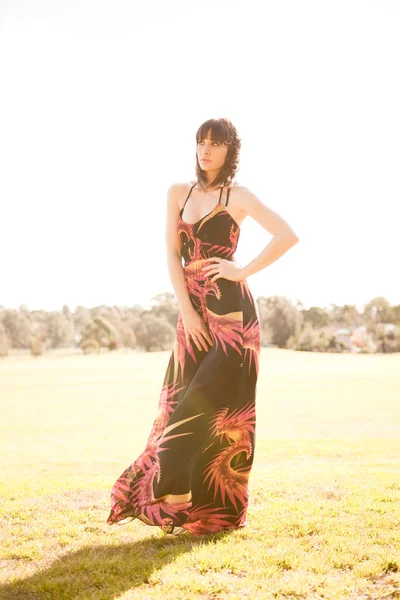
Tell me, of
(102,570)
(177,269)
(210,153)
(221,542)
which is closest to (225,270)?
(177,269)

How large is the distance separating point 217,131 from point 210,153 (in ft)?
0.59

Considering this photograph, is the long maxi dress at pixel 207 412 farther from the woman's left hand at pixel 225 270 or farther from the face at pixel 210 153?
the face at pixel 210 153

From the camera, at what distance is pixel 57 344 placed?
5712cm

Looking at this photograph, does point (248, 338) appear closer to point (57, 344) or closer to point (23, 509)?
point (23, 509)

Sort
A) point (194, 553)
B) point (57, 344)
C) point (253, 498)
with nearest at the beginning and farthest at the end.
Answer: point (194, 553) → point (253, 498) → point (57, 344)

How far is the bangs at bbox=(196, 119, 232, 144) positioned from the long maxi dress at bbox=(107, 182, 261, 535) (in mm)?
504

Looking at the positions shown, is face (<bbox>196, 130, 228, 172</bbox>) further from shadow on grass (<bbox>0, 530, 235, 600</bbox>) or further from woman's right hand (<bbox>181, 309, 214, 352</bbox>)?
shadow on grass (<bbox>0, 530, 235, 600</bbox>)

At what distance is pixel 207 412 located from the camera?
422cm

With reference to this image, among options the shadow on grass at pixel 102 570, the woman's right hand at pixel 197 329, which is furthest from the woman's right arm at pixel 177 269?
the shadow on grass at pixel 102 570

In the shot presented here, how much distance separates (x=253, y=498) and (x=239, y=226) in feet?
9.15

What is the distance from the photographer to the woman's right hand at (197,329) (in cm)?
443

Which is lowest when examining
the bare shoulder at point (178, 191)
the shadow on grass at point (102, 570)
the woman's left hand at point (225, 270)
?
the shadow on grass at point (102, 570)

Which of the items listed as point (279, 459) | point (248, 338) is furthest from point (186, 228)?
point (279, 459)

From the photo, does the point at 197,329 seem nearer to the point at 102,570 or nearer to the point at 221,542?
the point at 221,542
